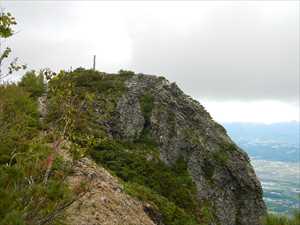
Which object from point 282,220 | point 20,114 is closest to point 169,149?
point 282,220

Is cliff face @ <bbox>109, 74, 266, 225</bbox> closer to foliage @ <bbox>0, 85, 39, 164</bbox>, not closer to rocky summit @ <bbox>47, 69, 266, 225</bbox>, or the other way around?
rocky summit @ <bbox>47, 69, 266, 225</bbox>

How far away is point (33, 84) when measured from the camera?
23.4 m

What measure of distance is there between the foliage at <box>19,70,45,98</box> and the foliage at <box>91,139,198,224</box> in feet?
15.2

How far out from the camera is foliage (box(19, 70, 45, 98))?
2278cm

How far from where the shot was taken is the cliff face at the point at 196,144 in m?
22.8

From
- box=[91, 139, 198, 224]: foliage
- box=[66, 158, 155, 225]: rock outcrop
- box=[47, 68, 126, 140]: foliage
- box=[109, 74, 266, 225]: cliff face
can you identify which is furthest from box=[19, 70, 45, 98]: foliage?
box=[66, 158, 155, 225]: rock outcrop

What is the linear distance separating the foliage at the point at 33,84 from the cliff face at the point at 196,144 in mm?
3706

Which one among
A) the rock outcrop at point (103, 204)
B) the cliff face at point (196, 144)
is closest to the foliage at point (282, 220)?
the cliff face at point (196, 144)

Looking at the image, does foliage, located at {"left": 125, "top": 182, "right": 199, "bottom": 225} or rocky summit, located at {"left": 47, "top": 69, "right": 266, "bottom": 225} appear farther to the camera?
rocky summit, located at {"left": 47, "top": 69, "right": 266, "bottom": 225}

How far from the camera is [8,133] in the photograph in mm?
10555

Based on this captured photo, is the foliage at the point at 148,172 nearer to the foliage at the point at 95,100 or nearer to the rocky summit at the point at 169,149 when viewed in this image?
the rocky summit at the point at 169,149

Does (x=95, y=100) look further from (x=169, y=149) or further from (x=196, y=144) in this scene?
(x=196, y=144)

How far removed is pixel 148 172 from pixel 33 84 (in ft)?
24.5

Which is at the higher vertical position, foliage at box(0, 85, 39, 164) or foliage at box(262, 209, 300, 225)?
foliage at box(0, 85, 39, 164)
